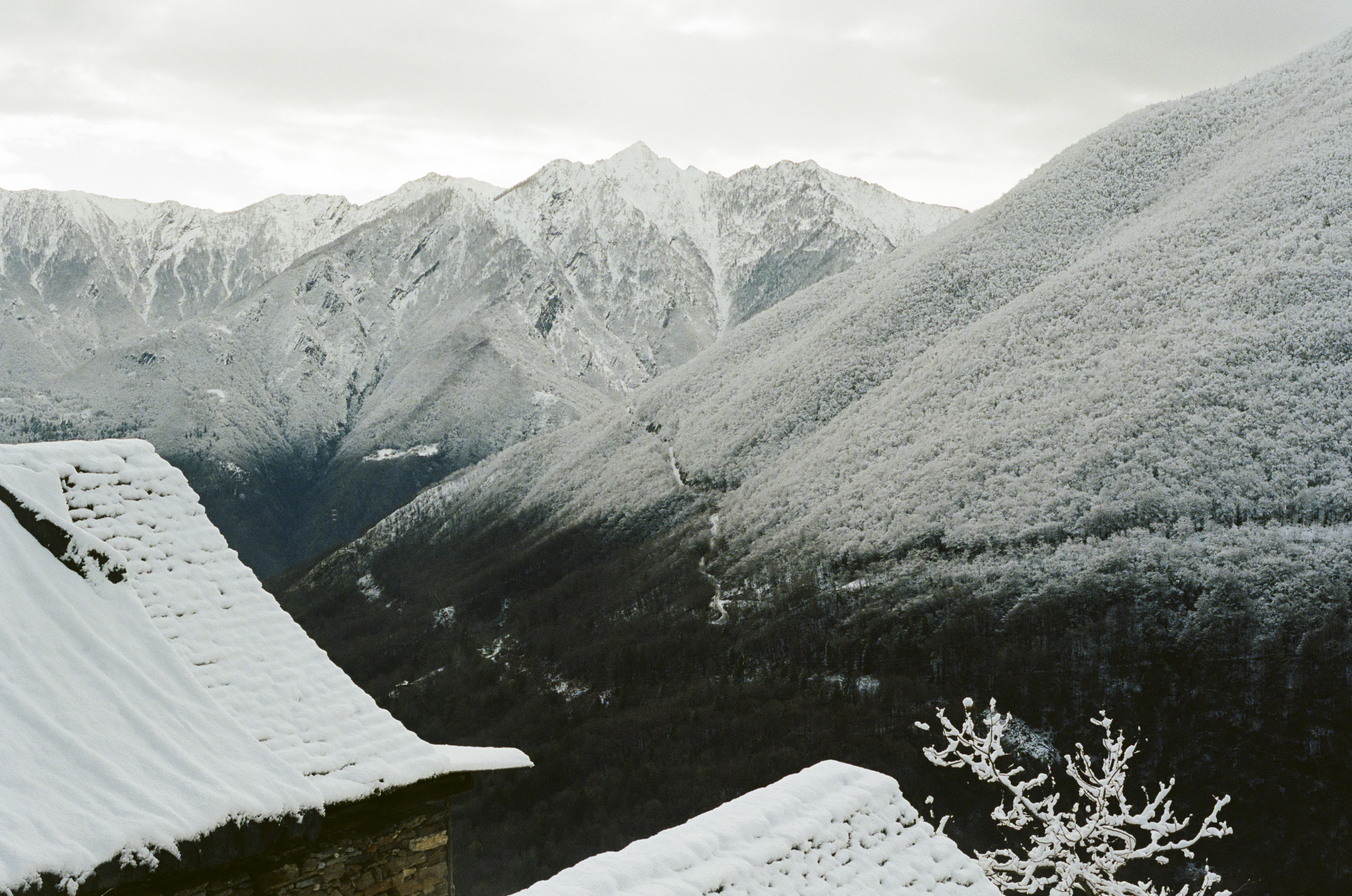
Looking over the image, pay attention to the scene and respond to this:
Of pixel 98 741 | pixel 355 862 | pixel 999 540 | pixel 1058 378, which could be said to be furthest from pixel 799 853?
pixel 1058 378

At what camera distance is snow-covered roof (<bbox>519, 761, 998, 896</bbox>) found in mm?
8156

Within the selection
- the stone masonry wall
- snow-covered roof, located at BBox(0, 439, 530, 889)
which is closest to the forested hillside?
the stone masonry wall

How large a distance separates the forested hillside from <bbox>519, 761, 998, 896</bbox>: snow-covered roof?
51.4 meters

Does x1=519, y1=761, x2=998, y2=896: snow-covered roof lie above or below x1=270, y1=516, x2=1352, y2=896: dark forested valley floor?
above

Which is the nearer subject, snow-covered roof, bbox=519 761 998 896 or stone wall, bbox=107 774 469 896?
snow-covered roof, bbox=519 761 998 896

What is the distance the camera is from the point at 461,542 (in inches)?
5999

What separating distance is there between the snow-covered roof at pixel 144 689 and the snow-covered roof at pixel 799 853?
3.35m

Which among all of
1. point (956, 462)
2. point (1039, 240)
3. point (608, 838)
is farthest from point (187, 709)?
point (1039, 240)

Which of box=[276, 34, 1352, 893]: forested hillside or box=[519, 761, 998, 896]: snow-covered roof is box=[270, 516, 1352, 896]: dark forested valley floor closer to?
box=[276, 34, 1352, 893]: forested hillside

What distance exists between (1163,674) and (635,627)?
50762mm

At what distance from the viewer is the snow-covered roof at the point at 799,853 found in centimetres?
816

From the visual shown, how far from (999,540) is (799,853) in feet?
257

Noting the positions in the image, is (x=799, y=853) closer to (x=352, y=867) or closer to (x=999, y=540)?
(x=352, y=867)

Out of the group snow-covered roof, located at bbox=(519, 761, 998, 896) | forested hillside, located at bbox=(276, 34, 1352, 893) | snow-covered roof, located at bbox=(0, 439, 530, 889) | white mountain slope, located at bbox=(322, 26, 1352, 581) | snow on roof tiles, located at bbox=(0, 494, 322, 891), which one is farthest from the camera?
white mountain slope, located at bbox=(322, 26, 1352, 581)
